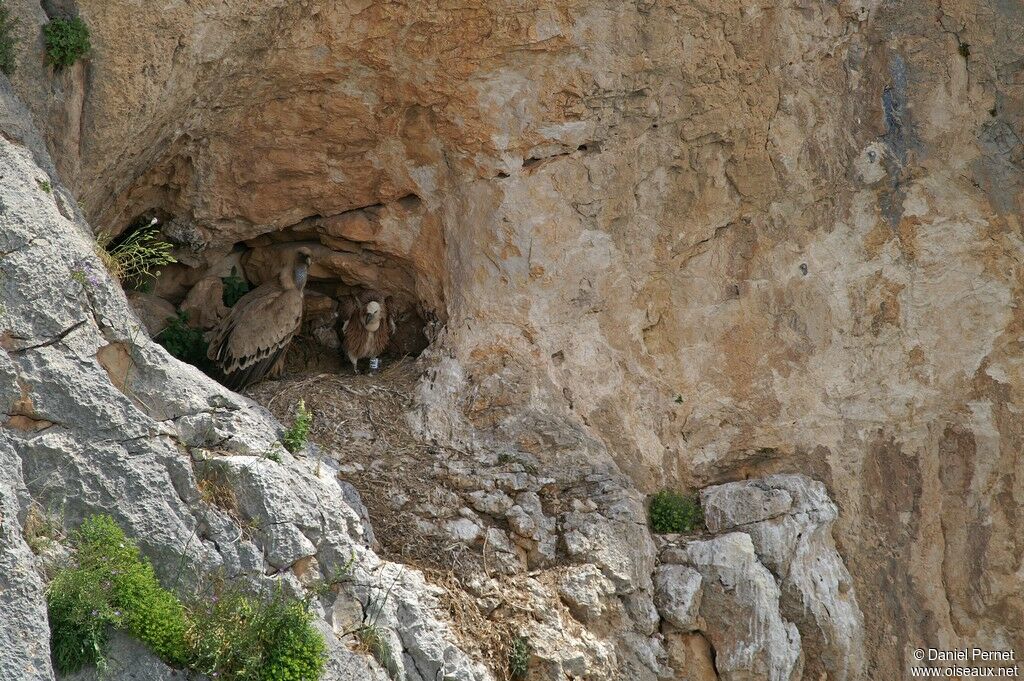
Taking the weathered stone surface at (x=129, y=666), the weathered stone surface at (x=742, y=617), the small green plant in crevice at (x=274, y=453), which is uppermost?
the small green plant in crevice at (x=274, y=453)

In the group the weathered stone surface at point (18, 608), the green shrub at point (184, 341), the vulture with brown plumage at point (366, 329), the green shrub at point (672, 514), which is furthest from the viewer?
the vulture with brown plumage at point (366, 329)

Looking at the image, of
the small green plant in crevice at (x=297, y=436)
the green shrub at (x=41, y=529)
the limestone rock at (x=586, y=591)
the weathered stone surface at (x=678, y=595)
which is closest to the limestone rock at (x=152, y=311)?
the small green plant in crevice at (x=297, y=436)

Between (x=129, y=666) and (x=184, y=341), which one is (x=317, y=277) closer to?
(x=184, y=341)

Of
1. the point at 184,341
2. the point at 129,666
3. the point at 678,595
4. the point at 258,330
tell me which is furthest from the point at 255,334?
the point at 678,595

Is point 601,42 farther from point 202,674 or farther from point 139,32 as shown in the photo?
point 202,674

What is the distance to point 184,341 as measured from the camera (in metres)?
10.2

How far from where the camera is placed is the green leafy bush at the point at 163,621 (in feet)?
20.6

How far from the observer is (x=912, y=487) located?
33.0 feet

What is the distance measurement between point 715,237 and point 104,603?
19.6 ft

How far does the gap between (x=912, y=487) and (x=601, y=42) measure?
4.64 meters

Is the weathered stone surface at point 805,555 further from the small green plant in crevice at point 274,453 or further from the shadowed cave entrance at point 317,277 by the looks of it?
the small green plant in crevice at point 274,453

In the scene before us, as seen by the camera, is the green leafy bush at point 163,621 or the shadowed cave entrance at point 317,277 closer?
the green leafy bush at point 163,621

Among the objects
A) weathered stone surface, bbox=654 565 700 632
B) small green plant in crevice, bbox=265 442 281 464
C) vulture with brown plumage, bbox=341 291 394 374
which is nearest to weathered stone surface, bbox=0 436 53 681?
small green plant in crevice, bbox=265 442 281 464

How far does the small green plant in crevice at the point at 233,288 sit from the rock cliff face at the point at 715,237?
447 millimetres
